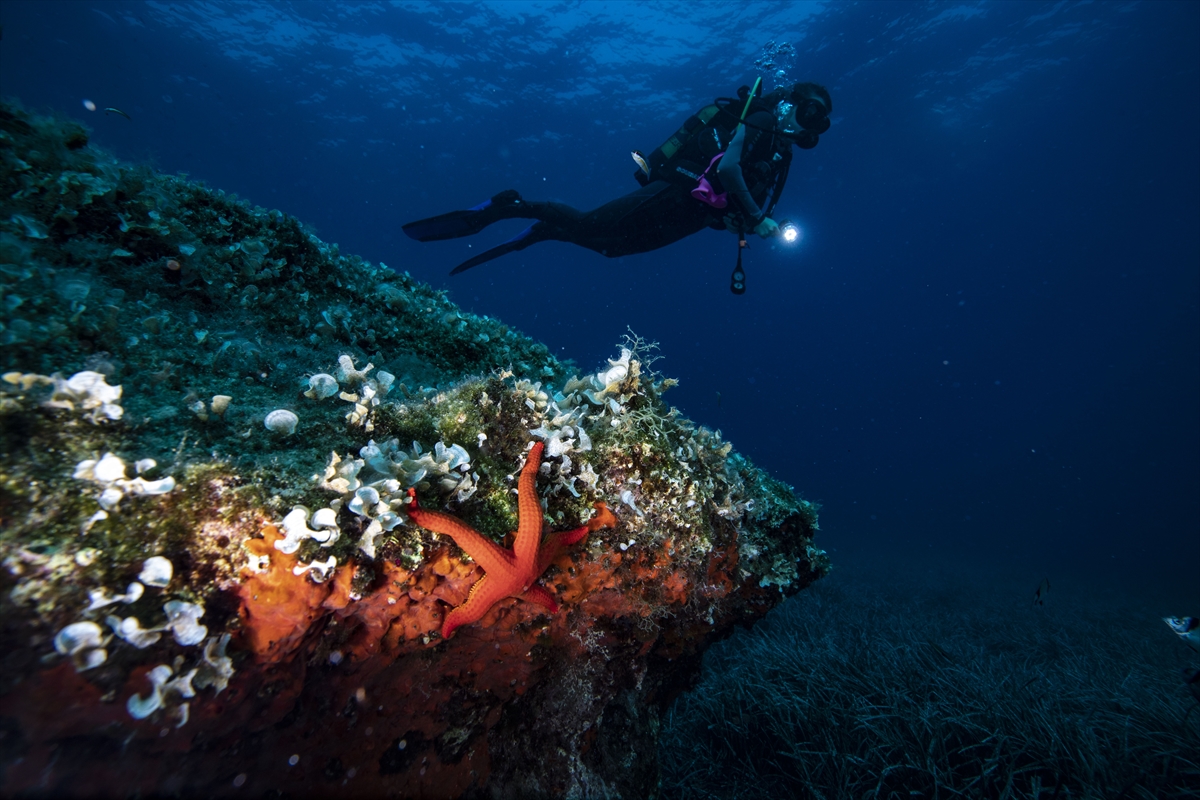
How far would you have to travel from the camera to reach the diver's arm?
7.83 m

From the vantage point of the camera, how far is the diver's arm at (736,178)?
25.7 ft

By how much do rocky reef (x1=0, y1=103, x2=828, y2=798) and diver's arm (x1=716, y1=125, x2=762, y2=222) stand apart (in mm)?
5862

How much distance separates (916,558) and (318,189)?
82.1 metres

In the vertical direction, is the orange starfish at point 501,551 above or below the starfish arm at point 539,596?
above

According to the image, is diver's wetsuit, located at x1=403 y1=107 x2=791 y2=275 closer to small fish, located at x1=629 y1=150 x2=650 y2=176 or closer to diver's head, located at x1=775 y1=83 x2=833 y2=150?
diver's head, located at x1=775 y1=83 x2=833 y2=150

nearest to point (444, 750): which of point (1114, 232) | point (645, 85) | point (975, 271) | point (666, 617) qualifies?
point (666, 617)

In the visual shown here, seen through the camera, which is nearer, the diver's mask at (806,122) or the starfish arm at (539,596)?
the starfish arm at (539,596)

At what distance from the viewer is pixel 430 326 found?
424cm

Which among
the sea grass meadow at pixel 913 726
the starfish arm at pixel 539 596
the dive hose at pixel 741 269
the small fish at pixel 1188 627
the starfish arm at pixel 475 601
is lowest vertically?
the sea grass meadow at pixel 913 726

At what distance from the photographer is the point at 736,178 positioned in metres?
7.83

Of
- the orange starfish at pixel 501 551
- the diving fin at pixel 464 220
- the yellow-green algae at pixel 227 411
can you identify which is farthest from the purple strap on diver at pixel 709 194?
the orange starfish at pixel 501 551

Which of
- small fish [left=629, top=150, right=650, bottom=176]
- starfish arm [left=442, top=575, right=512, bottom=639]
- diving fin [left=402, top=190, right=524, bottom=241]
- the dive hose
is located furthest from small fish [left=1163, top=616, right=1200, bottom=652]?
diving fin [left=402, top=190, right=524, bottom=241]

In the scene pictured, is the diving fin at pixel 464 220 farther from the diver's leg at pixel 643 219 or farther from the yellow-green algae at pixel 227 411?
the yellow-green algae at pixel 227 411

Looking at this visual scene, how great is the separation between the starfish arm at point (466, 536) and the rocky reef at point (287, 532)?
5.2 inches
